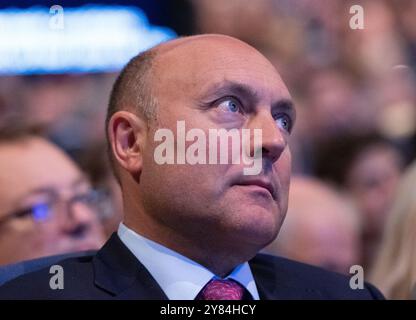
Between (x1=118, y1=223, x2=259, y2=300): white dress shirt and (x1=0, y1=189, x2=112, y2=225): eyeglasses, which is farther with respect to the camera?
(x1=0, y1=189, x2=112, y2=225): eyeglasses

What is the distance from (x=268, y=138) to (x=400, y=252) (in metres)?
0.58

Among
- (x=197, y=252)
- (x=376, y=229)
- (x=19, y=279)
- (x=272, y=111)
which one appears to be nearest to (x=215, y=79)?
(x=272, y=111)

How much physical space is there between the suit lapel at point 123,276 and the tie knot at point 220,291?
0.07 meters

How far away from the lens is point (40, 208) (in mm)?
1918

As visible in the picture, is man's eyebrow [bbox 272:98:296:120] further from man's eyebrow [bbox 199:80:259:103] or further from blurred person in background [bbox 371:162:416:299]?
blurred person in background [bbox 371:162:416:299]

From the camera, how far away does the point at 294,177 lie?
2.18 meters

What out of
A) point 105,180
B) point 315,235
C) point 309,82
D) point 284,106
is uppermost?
point 284,106

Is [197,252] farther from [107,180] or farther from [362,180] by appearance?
[362,180]

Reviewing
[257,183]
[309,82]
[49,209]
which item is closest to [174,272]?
[257,183]

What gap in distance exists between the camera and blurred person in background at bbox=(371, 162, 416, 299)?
6.04 ft

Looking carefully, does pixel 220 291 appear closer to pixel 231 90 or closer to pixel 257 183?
pixel 257 183

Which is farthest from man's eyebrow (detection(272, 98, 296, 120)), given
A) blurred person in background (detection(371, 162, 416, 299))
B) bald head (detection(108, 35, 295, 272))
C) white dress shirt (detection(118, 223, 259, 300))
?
blurred person in background (detection(371, 162, 416, 299))

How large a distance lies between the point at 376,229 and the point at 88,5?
0.88 metres

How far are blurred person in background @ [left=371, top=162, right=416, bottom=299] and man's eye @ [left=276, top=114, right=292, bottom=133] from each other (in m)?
0.44
